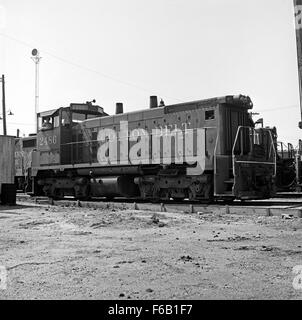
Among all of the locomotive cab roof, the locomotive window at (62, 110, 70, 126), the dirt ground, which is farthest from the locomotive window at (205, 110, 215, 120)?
the locomotive window at (62, 110, 70, 126)

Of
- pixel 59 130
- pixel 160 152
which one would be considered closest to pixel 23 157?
pixel 59 130

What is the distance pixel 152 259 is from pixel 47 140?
508 inches

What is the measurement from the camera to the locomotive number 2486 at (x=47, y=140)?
1670 cm

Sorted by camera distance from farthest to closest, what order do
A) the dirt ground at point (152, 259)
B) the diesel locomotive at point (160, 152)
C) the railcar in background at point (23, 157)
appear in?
the railcar in background at point (23, 157), the diesel locomotive at point (160, 152), the dirt ground at point (152, 259)

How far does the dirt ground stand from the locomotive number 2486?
27.0 ft

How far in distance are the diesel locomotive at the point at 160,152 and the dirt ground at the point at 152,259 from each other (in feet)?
11.9

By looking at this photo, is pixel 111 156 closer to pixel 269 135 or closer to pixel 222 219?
pixel 269 135

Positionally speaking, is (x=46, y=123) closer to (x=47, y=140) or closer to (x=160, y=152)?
(x=47, y=140)

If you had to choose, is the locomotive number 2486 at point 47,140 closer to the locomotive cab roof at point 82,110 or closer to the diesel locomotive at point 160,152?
the diesel locomotive at point 160,152

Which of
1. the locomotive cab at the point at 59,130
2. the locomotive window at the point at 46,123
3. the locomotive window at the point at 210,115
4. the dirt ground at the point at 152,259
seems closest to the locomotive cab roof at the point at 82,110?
the locomotive cab at the point at 59,130

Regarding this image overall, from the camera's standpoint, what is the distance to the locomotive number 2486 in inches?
658

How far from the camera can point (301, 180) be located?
50.6ft
